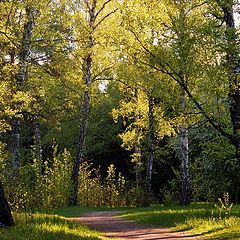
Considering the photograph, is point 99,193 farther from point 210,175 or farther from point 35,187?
point 35,187

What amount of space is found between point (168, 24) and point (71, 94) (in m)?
11.8

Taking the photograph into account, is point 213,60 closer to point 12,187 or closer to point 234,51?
point 234,51

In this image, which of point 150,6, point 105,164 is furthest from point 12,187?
point 105,164

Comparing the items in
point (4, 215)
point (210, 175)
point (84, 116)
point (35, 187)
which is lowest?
point (4, 215)

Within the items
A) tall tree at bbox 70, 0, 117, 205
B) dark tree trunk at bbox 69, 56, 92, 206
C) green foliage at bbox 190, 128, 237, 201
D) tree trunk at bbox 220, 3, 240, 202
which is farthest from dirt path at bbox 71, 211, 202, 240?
green foliage at bbox 190, 128, 237, 201

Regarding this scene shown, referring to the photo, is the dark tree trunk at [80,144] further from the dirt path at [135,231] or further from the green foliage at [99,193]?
the dirt path at [135,231]

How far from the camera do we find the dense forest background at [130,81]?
8.78 meters

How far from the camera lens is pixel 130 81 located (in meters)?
18.7

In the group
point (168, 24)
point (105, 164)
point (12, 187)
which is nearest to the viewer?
point (168, 24)

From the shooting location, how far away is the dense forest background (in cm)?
878

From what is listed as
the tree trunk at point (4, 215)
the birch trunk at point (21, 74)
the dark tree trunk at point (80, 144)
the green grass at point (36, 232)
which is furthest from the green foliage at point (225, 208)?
the dark tree trunk at point (80, 144)

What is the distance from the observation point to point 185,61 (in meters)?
8.61

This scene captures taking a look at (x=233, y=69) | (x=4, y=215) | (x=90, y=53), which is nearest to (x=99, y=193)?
(x=90, y=53)

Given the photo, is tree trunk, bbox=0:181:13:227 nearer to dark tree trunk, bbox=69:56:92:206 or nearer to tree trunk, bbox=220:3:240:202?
tree trunk, bbox=220:3:240:202
